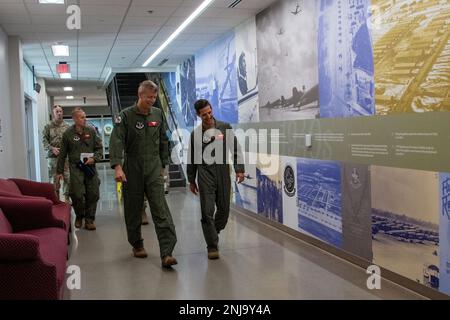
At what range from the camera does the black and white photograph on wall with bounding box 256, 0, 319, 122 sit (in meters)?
4.89

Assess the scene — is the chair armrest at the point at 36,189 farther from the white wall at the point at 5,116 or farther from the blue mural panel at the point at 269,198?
the blue mural panel at the point at 269,198

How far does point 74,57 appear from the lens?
944cm

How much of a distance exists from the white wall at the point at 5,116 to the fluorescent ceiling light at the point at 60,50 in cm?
125

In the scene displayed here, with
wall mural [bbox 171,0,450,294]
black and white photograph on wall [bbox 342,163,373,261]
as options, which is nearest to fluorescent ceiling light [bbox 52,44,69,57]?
wall mural [bbox 171,0,450,294]

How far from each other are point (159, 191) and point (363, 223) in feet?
6.09

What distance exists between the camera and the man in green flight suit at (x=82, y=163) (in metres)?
5.88

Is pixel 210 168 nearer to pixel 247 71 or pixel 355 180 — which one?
pixel 355 180

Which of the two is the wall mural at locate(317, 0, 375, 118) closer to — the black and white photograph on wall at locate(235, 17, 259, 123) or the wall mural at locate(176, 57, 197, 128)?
the black and white photograph on wall at locate(235, 17, 259, 123)

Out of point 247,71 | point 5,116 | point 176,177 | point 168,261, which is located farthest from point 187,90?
point 168,261

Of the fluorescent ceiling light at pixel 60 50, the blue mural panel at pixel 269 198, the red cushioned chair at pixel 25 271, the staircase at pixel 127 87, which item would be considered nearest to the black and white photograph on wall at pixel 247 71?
the blue mural panel at pixel 269 198

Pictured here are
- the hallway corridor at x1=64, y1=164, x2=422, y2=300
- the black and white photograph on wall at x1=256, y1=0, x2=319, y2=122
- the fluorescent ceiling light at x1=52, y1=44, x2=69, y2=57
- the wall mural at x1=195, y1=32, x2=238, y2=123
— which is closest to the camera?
the hallway corridor at x1=64, y1=164, x2=422, y2=300

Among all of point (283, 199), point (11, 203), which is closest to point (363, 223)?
point (283, 199)

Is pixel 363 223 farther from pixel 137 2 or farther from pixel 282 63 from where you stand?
pixel 137 2

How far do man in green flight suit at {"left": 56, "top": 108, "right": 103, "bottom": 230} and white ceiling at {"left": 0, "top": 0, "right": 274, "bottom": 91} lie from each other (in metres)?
1.34
